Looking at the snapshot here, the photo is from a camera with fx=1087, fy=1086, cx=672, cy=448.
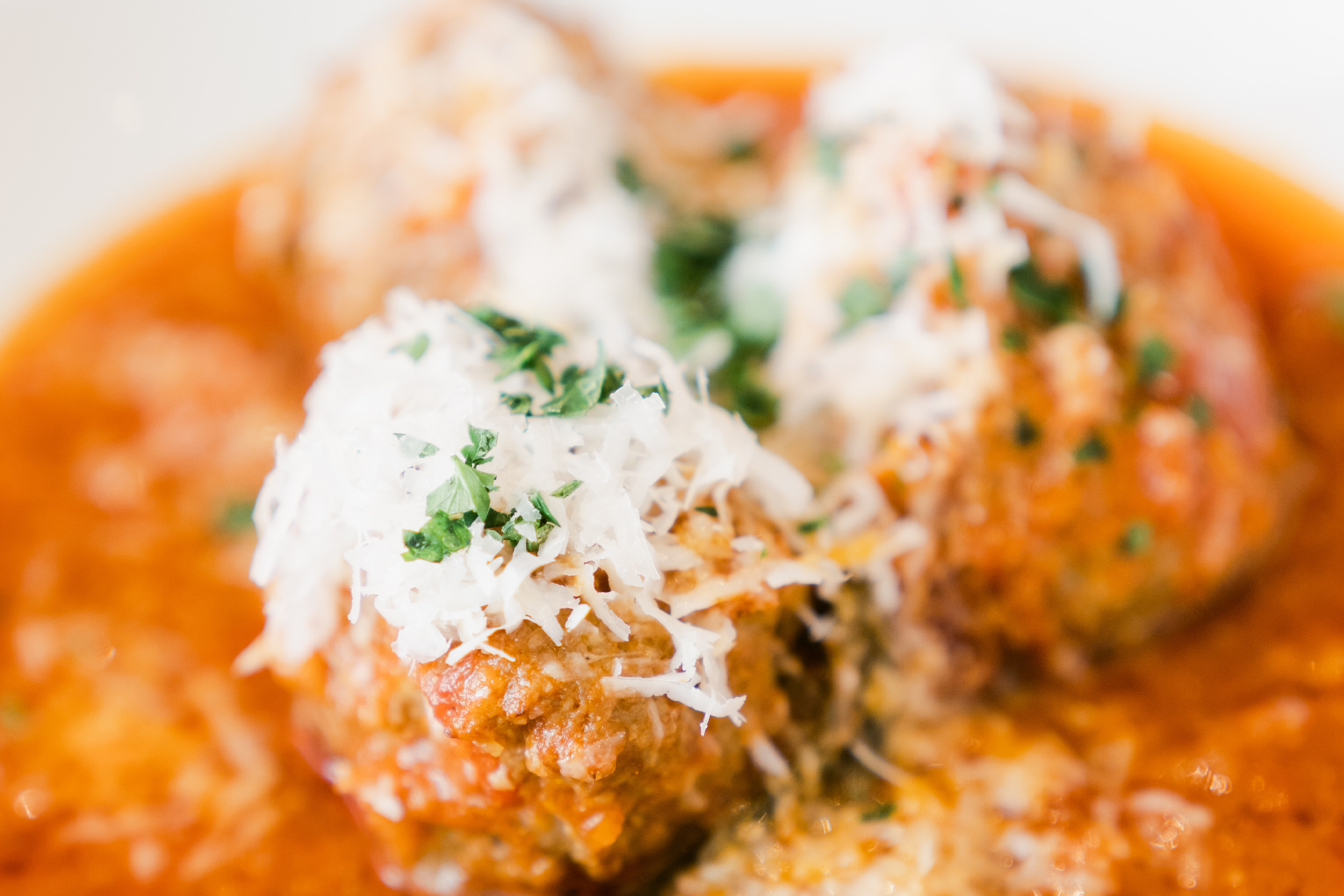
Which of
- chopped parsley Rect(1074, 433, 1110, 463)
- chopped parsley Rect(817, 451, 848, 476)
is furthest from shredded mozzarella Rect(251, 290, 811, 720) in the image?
chopped parsley Rect(1074, 433, 1110, 463)

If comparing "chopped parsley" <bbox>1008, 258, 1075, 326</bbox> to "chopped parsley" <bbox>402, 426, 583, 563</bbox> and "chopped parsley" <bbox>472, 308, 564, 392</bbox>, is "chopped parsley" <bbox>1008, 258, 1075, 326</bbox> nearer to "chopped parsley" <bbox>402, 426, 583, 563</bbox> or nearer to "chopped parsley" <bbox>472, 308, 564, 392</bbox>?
"chopped parsley" <bbox>472, 308, 564, 392</bbox>

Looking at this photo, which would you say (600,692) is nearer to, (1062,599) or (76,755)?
(1062,599)

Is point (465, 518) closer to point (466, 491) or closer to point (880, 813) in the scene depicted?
point (466, 491)

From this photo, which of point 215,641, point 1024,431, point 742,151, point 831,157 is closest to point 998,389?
point 1024,431

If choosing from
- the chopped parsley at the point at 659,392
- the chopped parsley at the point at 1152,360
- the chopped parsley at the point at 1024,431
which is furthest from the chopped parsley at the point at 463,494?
the chopped parsley at the point at 1152,360

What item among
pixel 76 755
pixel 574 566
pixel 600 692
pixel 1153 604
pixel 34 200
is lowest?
pixel 76 755

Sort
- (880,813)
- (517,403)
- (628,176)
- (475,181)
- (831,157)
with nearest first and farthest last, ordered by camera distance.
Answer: (517,403) → (880,813) → (831,157) → (475,181) → (628,176)

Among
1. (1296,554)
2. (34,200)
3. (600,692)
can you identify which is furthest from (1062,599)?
(34,200)
